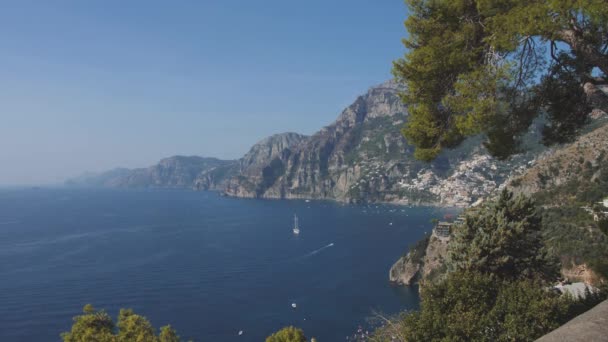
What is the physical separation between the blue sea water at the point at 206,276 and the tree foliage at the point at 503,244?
10.3m

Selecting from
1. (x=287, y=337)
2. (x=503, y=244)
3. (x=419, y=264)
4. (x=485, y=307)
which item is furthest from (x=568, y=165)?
(x=485, y=307)

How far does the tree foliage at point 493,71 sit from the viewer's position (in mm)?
6730

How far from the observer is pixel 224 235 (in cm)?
10300

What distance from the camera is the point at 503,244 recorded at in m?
11.9

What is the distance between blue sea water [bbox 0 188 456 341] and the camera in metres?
47.2

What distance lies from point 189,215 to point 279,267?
83123 millimetres

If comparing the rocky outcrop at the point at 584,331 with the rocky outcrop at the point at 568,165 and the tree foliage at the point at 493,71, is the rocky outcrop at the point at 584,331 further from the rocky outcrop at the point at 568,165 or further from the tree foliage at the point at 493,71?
the rocky outcrop at the point at 568,165

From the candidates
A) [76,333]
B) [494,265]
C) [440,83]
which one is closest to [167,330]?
[76,333]

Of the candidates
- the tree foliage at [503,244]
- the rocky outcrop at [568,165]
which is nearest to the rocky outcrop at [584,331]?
the tree foliage at [503,244]

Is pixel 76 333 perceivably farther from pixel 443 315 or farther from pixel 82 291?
pixel 82 291

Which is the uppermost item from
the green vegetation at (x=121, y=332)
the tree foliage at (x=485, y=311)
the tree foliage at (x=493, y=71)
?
the tree foliage at (x=493, y=71)

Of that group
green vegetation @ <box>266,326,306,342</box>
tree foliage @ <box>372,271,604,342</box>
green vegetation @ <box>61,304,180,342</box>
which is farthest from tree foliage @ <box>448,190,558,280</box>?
green vegetation @ <box>61,304,180,342</box>

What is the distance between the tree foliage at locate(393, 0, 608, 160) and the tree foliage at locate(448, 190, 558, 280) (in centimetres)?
382

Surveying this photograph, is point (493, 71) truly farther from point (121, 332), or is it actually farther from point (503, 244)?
point (121, 332)
